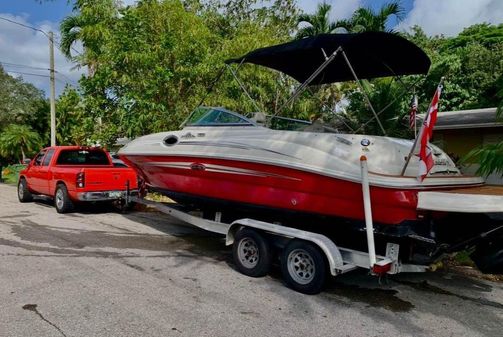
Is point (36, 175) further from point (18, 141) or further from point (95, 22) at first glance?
point (18, 141)

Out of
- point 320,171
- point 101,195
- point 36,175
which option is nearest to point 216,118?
point 320,171

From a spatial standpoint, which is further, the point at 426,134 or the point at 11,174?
the point at 11,174

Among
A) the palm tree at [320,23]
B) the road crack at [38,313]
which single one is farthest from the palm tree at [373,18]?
the road crack at [38,313]

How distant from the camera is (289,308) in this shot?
16.5 feet

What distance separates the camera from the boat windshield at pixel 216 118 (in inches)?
273

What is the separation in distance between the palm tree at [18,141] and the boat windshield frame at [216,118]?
2313 cm

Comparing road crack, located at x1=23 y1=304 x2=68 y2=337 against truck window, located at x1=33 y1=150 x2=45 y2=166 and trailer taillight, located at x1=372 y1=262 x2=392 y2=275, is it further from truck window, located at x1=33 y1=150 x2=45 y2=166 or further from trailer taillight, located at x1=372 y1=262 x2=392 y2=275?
truck window, located at x1=33 y1=150 x2=45 y2=166

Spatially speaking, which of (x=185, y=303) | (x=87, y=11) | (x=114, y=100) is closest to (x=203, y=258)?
(x=185, y=303)

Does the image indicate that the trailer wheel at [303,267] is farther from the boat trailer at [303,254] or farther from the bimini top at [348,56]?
the bimini top at [348,56]

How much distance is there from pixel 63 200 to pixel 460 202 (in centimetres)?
910

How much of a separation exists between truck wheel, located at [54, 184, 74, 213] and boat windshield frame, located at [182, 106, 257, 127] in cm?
470

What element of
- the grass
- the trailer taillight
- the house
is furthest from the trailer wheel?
the grass

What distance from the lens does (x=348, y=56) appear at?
744 cm

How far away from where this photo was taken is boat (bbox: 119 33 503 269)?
5.18m
